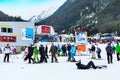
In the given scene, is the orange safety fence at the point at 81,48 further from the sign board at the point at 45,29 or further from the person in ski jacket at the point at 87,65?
the sign board at the point at 45,29

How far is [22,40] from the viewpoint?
63719 mm

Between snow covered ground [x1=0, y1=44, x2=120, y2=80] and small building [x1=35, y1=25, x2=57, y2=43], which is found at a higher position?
small building [x1=35, y1=25, x2=57, y2=43]

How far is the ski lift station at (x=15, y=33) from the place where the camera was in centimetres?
6178

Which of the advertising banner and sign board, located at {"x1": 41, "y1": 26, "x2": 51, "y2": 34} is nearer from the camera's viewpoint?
the advertising banner

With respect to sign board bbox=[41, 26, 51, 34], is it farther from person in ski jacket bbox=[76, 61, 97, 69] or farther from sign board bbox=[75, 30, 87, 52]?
person in ski jacket bbox=[76, 61, 97, 69]

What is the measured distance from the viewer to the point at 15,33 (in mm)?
62406

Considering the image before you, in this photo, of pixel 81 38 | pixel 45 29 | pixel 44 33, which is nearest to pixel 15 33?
pixel 45 29

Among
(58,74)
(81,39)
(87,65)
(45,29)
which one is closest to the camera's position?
(58,74)

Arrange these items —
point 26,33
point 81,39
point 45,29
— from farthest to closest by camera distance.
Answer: point 45,29 → point 26,33 → point 81,39

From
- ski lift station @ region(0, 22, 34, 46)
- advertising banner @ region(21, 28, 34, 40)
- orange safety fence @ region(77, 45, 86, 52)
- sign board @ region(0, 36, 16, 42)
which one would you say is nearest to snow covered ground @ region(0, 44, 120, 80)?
orange safety fence @ region(77, 45, 86, 52)

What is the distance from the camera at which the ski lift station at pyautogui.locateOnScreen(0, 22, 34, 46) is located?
61.8m

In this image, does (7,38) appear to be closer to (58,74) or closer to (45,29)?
(45,29)

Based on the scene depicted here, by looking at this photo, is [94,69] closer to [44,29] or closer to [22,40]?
[22,40]

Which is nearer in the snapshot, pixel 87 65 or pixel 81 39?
pixel 87 65
